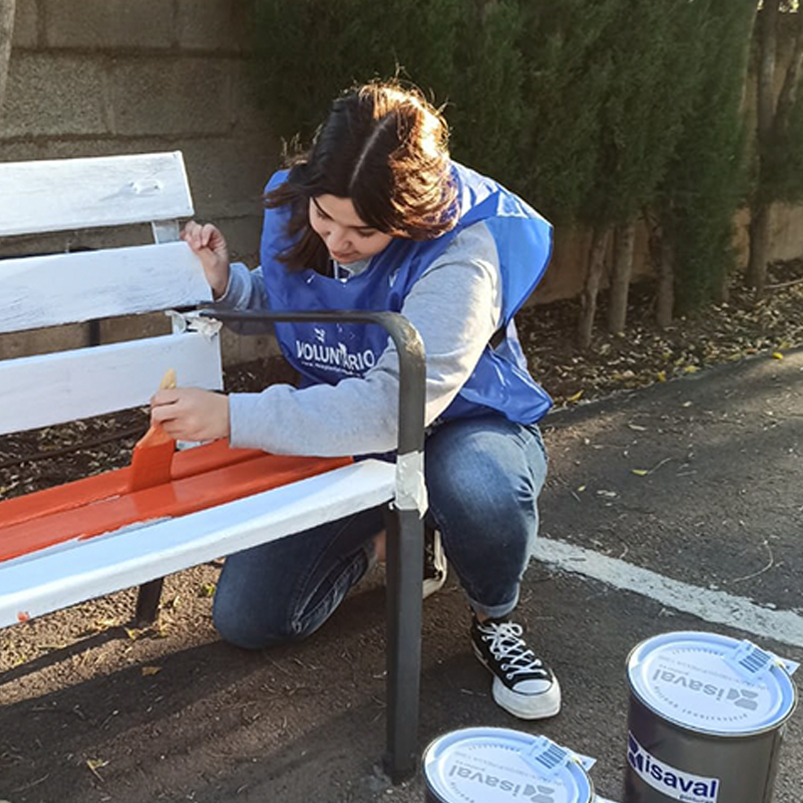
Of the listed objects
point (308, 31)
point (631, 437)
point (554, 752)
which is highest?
point (308, 31)

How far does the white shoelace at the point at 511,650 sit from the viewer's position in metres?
2.38

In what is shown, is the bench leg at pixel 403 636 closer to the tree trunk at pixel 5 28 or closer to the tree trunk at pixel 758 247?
the tree trunk at pixel 5 28

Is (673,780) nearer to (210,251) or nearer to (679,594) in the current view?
(679,594)

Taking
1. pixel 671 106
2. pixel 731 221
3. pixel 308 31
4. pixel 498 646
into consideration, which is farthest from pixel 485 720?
pixel 731 221

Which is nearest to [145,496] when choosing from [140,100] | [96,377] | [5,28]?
[96,377]

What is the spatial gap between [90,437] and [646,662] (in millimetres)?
2713

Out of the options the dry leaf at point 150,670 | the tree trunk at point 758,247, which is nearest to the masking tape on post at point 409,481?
the dry leaf at point 150,670

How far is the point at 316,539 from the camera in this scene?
251cm

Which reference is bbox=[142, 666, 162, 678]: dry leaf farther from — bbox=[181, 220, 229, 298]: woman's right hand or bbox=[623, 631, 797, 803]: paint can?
bbox=[623, 631, 797, 803]: paint can

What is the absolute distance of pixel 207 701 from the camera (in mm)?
2424

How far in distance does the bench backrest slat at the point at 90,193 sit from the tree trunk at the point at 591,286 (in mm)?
2961

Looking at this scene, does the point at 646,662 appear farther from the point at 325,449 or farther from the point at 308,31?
the point at 308,31

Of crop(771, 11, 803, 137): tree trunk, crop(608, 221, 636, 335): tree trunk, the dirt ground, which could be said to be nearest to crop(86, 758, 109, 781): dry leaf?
the dirt ground

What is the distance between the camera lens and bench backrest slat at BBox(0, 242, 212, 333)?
2.29 meters
